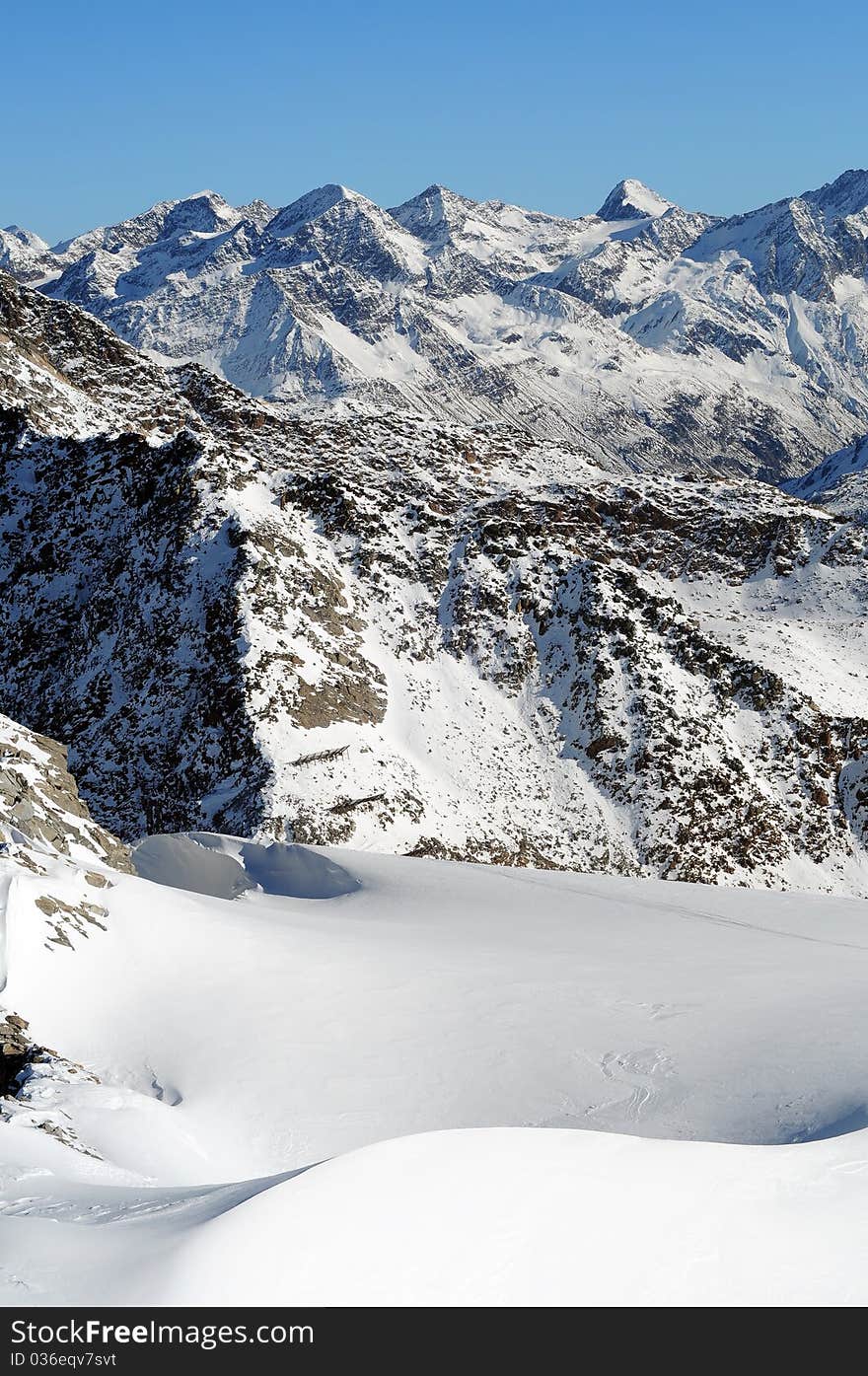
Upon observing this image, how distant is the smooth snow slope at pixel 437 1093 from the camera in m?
9.91

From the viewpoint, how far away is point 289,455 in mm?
79938

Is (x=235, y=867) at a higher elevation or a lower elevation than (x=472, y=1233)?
lower

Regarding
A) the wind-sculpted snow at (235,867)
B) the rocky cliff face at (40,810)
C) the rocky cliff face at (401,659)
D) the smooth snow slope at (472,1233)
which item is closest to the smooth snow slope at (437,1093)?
the smooth snow slope at (472,1233)

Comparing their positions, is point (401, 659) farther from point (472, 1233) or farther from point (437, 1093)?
point (472, 1233)

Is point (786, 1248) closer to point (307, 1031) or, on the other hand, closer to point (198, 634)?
point (307, 1031)

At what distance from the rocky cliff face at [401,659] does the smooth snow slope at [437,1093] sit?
571 inches

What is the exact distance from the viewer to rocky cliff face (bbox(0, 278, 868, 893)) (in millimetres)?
55500

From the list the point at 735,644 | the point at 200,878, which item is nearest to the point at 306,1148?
the point at 200,878

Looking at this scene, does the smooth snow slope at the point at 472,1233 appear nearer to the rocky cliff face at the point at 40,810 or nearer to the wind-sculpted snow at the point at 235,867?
the rocky cliff face at the point at 40,810

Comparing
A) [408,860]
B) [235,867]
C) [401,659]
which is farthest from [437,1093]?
[401,659]

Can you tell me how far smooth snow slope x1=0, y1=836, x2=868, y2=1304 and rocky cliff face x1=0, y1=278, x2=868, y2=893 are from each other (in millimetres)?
14514

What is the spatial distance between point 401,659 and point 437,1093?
4402cm

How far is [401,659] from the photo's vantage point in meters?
64.4

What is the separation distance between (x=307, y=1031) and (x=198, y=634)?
1495 inches
